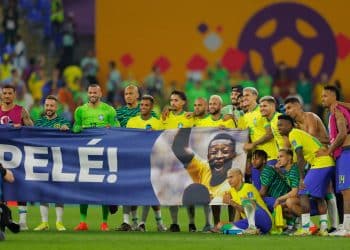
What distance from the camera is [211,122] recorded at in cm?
2039

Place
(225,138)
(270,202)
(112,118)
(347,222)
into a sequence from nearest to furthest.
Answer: (347,222)
(270,202)
(225,138)
(112,118)

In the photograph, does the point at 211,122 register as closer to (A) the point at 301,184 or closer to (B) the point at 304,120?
(B) the point at 304,120

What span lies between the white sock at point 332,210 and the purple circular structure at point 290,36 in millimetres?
20160

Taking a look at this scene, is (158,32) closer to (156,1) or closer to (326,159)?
(156,1)

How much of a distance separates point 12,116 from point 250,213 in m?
3.96

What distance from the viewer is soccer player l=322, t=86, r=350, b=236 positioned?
61.4ft

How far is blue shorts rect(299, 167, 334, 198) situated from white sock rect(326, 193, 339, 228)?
12.4 inches

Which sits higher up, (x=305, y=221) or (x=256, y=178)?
(x=256, y=178)

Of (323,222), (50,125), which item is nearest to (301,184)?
(323,222)

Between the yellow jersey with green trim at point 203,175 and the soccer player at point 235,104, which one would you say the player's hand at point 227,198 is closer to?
the yellow jersey with green trim at point 203,175

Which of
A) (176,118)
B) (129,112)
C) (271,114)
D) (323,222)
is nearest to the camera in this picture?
(323,222)

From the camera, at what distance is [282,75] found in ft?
124

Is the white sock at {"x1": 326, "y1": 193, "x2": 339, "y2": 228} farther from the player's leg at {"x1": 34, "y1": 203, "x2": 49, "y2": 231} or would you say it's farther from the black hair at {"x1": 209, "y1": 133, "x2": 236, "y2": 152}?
the player's leg at {"x1": 34, "y1": 203, "x2": 49, "y2": 231}

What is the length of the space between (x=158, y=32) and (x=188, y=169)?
20.7 metres
